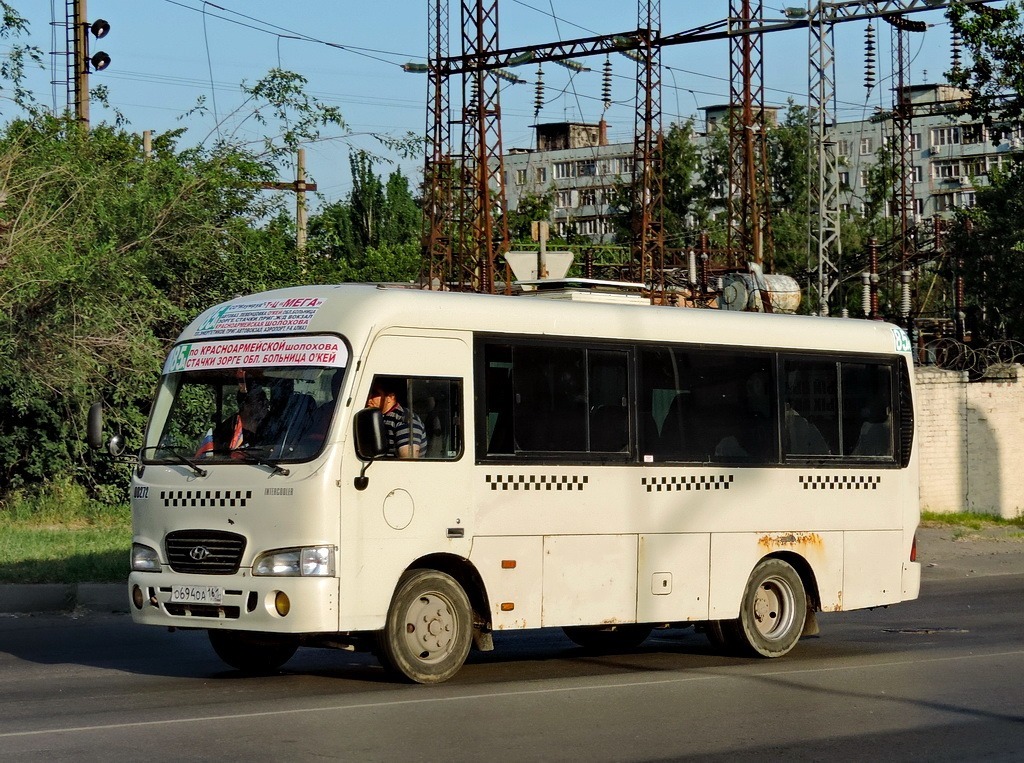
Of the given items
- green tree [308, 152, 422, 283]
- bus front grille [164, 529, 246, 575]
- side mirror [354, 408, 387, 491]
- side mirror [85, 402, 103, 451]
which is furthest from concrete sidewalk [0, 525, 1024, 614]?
Answer: green tree [308, 152, 422, 283]

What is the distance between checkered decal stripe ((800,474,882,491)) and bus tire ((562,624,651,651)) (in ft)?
6.17

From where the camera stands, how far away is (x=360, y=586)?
997cm

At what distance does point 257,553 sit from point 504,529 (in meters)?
1.79

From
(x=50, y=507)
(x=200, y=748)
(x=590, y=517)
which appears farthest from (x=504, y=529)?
(x=50, y=507)

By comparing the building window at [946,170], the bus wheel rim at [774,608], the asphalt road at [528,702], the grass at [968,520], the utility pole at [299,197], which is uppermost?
the building window at [946,170]

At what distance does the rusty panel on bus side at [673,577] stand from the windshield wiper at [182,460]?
334 cm

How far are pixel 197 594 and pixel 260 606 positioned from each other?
56 cm

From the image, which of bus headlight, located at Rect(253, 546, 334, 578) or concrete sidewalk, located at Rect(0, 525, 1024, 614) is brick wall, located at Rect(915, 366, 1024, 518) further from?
bus headlight, located at Rect(253, 546, 334, 578)

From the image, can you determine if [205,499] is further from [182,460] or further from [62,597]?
[62,597]

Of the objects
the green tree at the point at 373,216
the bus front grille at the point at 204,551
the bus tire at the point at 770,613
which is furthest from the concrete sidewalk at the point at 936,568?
the green tree at the point at 373,216

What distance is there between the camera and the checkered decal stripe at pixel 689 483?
38.4ft

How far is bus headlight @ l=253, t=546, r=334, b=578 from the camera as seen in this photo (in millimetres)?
9797

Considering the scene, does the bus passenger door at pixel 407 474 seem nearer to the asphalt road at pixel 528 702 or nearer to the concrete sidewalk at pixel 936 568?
the asphalt road at pixel 528 702

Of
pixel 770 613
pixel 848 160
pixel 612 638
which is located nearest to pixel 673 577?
pixel 770 613
